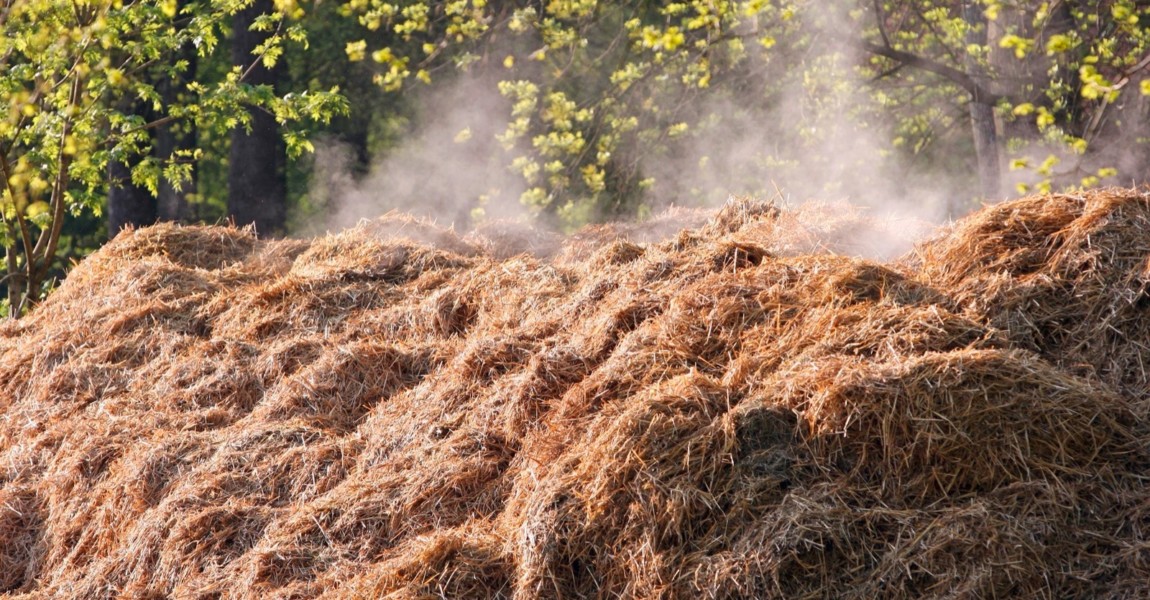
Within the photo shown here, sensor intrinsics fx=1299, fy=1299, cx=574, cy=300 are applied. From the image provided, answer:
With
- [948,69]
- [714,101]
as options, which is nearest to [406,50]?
[714,101]

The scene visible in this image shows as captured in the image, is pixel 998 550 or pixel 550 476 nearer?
pixel 998 550

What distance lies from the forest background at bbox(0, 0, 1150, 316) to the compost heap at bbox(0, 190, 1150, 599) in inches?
81.6

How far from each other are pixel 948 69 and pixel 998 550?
7450 mm

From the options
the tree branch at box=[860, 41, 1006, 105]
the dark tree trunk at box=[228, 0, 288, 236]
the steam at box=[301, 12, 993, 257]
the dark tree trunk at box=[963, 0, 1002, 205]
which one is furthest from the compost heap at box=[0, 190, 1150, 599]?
the dark tree trunk at box=[228, 0, 288, 236]

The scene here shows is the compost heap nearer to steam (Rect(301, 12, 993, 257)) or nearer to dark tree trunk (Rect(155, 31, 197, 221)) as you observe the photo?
steam (Rect(301, 12, 993, 257))

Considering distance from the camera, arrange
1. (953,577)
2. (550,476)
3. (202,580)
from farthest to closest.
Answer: (202,580) → (550,476) → (953,577)

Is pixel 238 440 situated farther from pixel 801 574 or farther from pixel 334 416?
pixel 801 574

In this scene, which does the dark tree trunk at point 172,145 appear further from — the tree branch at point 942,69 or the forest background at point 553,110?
the tree branch at point 942,69

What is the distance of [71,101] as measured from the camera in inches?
359

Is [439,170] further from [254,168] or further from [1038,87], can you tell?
[1038,87]

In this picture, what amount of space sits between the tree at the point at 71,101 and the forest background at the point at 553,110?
25mm

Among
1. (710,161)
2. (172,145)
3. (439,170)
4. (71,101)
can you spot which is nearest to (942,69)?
(710,161)

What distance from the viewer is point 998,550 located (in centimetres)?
329

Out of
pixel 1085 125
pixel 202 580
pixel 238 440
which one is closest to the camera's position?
pixel 202 580
